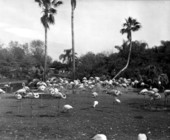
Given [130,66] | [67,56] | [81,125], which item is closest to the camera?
[81,125]

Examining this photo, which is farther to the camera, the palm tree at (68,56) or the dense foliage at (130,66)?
the palm tree at (68,56)

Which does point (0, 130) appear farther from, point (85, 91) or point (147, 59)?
point (147, 59)

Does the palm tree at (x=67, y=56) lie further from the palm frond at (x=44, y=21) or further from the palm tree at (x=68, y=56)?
the palm frond at (x=44, y=21)

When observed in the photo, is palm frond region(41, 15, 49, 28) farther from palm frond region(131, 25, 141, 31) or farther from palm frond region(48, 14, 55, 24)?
palm frond region(131, 25, 141, 31)

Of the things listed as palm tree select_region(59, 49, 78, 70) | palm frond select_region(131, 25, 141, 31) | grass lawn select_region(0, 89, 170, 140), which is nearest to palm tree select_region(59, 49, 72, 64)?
palm tree select_region(59, 49, 78, 70)

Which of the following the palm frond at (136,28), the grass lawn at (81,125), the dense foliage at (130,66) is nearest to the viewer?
the grass lawn at (81,125)

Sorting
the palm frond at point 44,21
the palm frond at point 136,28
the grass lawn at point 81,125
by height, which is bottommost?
the grass lawn at point 81,125

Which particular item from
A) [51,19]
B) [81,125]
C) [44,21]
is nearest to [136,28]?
[51,19]

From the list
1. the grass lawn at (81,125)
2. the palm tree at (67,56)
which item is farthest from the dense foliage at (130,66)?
the grass lawn at (81,125)

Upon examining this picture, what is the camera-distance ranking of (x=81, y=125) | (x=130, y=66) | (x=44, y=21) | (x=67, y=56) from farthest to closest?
(x=67, y=56) → (x=130, y=66) → (x=44, y=21) → (x=81, y=125)

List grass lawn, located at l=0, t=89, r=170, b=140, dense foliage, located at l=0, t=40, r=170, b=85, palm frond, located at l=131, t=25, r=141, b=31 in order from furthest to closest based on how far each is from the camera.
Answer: palm frond, located at l=131, t=25, r=141, b=31
dense foliage, located at l=0, t=40, r=170, b=85
grass lawn, located at l=0, t=89, r=170, b=140

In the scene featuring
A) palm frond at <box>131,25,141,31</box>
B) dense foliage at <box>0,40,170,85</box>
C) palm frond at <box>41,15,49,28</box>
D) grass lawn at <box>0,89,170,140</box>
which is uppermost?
palm frond at <box>131,25,141,31</box>

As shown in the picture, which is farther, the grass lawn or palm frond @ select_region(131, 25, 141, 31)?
palm frond @ select_region(131, 25, 141, 31)

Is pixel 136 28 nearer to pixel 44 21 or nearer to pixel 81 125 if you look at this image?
pixel 44 21
